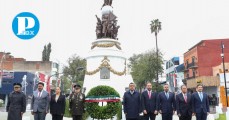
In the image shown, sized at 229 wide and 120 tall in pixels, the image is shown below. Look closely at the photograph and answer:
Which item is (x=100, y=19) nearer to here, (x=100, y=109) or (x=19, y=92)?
(x=100, y=109)

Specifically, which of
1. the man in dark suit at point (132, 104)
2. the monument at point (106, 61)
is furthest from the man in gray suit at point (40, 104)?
the monument at point (106, 61)

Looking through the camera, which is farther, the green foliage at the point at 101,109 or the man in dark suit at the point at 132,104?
the green foliage at the point at 101,109

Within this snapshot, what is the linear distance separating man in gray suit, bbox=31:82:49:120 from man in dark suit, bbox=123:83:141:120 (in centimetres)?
296

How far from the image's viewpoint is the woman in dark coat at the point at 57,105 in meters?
10.8

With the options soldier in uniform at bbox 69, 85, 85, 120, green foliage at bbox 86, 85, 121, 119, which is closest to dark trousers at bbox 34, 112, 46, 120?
soldier in uniform at bbox 69, 85, 85, 120

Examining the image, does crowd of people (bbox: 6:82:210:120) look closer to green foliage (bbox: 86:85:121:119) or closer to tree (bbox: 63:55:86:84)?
green foliage (bbox: 86:85:121:119)

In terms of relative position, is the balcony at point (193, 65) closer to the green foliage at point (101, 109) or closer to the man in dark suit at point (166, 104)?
the green foliage at point (101, 109)

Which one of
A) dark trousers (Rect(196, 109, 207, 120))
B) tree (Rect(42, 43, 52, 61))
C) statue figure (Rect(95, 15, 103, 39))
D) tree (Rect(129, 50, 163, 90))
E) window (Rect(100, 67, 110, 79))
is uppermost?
tree (Rect(42, 43, 52, 61))

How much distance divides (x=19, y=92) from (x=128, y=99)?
392 cm

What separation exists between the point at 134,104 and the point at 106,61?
12.3 m

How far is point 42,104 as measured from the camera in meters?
10.4

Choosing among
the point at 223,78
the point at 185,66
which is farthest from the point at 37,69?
the point at 223,78

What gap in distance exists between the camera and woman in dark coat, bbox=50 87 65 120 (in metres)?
10.8

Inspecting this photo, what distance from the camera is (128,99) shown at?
402 inches
